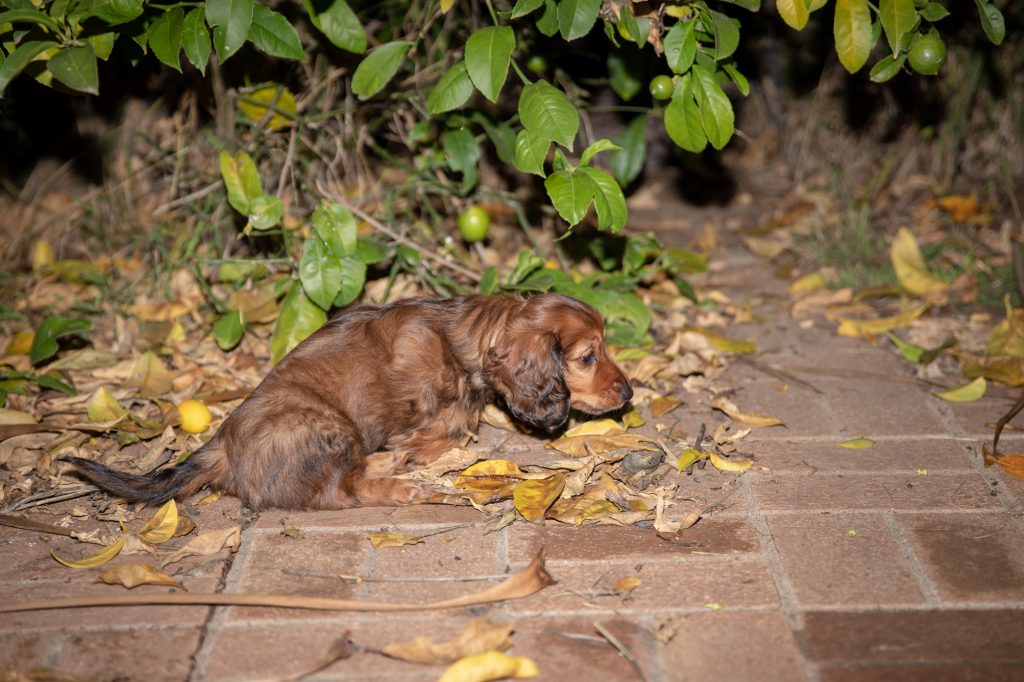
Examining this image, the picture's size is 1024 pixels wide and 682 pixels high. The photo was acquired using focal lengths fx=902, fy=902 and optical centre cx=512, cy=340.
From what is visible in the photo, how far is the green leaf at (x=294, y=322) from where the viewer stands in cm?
439

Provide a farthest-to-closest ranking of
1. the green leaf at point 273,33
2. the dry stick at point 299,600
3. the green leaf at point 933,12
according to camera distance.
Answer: the green leaf at point 273,33, the green leaf at point 933,12, the dry stick at point 299,600

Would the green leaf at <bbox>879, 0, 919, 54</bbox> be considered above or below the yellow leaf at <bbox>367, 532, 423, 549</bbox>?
above

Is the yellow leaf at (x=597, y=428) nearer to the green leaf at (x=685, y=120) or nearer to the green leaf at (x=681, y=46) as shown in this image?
the green leaf at (x=685, y=120)

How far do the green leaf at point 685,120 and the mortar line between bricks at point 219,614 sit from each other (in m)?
2.39

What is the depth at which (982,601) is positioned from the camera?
282 cm

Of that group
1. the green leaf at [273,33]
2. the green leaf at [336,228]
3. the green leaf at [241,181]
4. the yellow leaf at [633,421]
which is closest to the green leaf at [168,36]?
the green leaf at [273,33]

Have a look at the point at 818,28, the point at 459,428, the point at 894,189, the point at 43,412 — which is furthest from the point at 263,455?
the point at 818,28

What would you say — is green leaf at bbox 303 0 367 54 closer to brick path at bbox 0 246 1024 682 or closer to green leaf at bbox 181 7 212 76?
green leaf at bbox 181 7 212 76

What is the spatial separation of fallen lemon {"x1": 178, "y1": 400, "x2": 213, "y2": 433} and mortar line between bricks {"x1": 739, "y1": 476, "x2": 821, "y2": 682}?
2.35 meters

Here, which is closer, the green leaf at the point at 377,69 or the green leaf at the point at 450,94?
the green leaf at the point at 450,94

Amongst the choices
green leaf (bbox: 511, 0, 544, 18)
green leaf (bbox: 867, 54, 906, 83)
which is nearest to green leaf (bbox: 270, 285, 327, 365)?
green leaf (bbox: 511, 0, 544, 18)

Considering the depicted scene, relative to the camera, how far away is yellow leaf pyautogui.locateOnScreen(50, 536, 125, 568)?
308 cm

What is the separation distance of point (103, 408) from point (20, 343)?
100cm

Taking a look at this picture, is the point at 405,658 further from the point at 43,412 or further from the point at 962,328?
the point at 962,328
